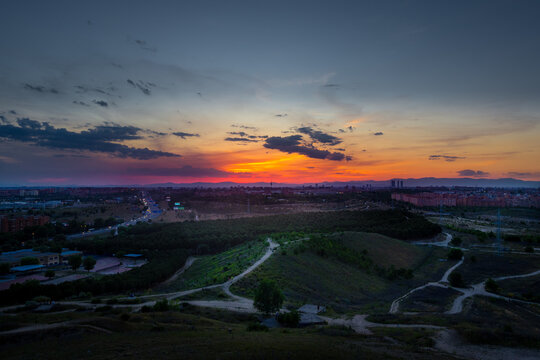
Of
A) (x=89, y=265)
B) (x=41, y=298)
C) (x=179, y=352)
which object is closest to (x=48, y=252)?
(x=89, y=265)

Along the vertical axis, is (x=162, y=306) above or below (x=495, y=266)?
above

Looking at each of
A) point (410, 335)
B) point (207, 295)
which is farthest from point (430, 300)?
point (207, 295)

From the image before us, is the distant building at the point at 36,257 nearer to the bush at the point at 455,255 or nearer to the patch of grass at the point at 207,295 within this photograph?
the patch of grass at the point at 207,295

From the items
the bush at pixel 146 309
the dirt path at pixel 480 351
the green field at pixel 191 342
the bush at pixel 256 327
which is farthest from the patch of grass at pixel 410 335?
the bush at pixel 146 309

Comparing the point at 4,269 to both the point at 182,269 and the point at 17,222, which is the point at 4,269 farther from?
the point at 17,222

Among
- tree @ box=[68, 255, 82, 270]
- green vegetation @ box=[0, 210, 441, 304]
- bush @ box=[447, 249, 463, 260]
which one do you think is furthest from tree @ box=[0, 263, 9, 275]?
bush @ box=[447, 249, 463, 260]

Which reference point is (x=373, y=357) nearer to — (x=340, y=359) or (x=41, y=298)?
(x=340, y=359)

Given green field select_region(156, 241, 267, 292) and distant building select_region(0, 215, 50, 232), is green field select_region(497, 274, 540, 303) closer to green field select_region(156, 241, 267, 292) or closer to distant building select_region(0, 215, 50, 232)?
green field select_region(156, 241, 267, 292)
